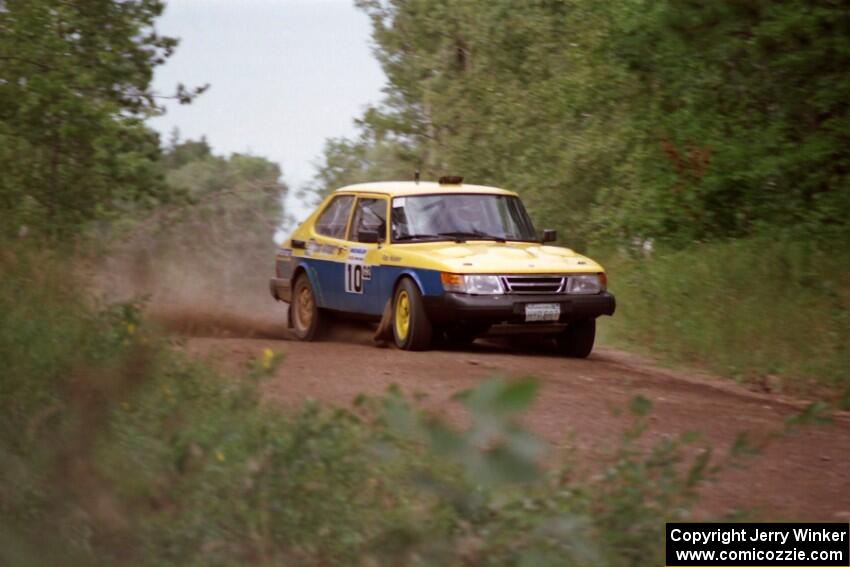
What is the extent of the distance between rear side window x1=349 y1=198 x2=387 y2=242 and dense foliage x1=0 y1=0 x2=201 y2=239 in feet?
11.4

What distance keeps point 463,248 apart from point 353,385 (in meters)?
3.98

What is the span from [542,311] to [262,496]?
8678 mm

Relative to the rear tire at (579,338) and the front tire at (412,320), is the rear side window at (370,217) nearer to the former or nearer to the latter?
the front tire at (412,320)

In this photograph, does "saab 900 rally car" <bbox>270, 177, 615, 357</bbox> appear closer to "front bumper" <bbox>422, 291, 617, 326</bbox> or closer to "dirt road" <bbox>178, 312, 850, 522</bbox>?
"front bumper" <bbox>422, 291, 617, 326</bbox>

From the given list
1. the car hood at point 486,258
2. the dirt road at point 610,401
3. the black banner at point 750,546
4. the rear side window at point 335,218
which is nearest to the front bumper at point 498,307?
the car hood at point 486,258

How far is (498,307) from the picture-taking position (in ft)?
44.7

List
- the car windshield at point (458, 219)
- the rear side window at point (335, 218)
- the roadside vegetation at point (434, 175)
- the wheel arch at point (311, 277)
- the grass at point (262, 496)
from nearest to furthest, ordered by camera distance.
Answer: the grass at point (262, 496) < the roadside vegetation at point (434, 175) < the car windshield at point (458, 219) < the rear side window at point (335, 218) < the wheel arch at point (311, 277)

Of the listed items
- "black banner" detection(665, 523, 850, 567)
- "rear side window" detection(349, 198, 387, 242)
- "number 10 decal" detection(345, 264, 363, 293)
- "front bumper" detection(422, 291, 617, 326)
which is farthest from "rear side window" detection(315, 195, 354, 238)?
"black banner" detection(665, 523, 850, 567)

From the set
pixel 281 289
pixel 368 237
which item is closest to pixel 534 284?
pixel 368 237

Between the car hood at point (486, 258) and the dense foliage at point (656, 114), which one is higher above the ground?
the dense foliage at point (656, 114)

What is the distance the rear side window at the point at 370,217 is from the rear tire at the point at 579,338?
2.09 m

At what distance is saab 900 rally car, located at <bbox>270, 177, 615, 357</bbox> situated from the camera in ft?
45.0

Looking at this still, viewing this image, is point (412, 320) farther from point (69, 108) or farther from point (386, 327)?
point (69, 108)

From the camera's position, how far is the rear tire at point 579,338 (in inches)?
574
